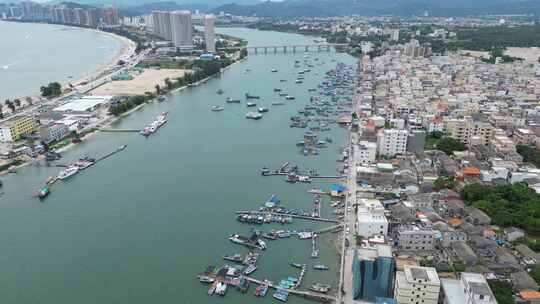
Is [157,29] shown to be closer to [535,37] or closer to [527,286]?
[535,37]

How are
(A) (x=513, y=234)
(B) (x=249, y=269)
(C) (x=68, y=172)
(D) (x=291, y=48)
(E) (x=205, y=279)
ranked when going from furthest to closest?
(D) (x=291, y=48) < (C) (x=68, y=172) < (A) (x=513, y=234) < (B) (x=249, y=269) < (E) (x=205, y=279)

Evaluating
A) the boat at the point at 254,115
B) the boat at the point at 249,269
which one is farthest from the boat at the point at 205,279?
the boat at the point at 254,115

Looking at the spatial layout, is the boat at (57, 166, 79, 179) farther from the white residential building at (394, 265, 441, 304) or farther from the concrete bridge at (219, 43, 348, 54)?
the concrete bridge at (219, 43, 348, 54)

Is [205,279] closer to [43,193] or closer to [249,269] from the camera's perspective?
[249,269]

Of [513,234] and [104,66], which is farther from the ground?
[104,66]

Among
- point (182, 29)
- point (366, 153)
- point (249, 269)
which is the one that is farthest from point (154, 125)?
point (182, 29)

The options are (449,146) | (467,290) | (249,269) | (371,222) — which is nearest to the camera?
(467,290)

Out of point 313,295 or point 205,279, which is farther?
point 205,279
